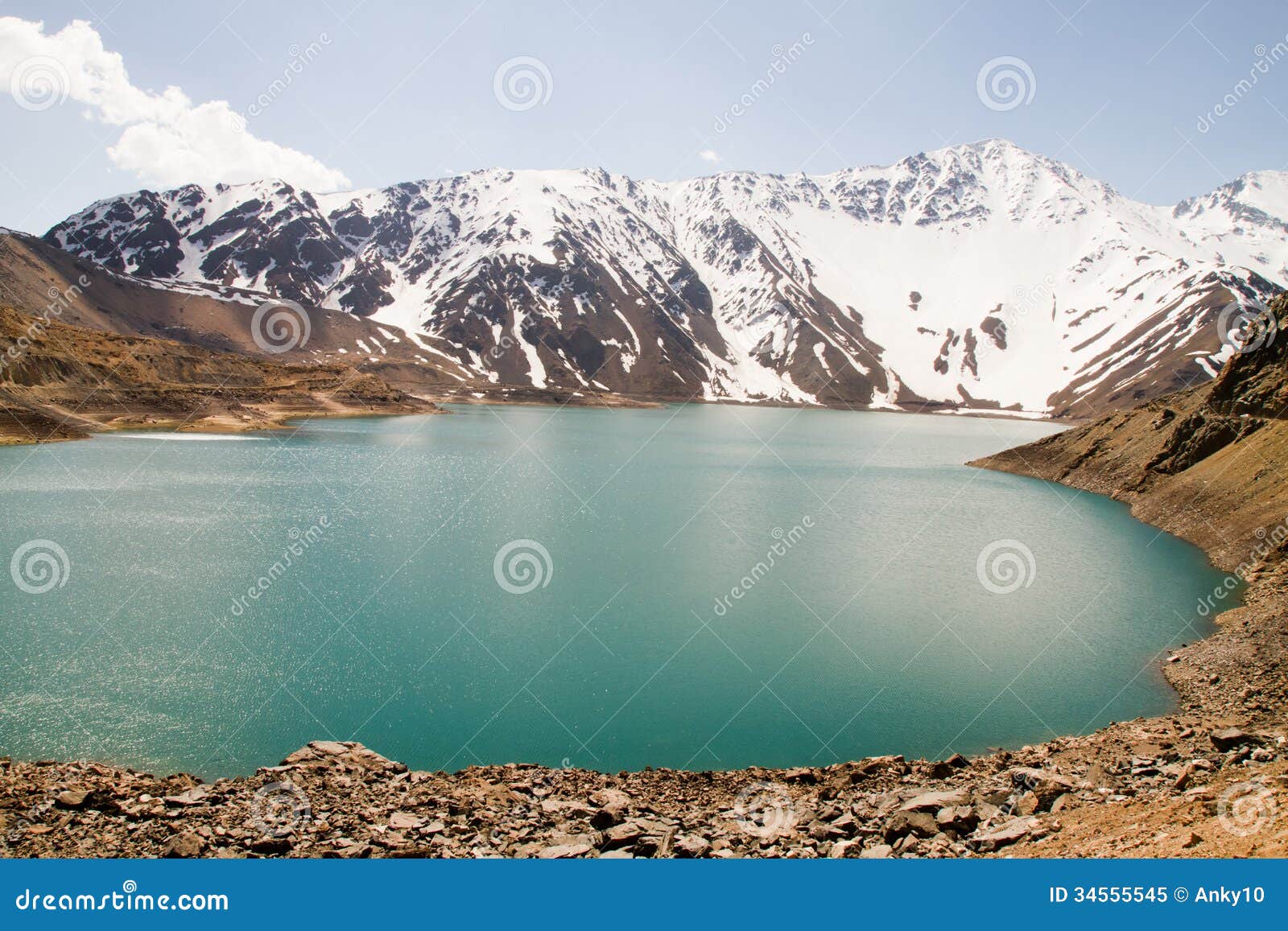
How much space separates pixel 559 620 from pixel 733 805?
44.3 ft

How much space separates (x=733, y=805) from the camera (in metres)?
15.2

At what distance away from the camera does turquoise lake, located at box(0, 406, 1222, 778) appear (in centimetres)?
1916

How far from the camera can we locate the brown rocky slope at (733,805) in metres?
11.9

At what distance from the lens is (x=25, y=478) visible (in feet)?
173

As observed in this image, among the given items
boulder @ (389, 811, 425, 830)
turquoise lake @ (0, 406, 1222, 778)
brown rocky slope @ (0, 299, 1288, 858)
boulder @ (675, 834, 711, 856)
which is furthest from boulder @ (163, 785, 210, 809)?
boulder @ (675, 834, 711, 856)

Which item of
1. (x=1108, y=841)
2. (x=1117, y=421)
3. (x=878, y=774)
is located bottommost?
(x=878, y=774)

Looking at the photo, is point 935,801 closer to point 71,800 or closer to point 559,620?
point 559,620

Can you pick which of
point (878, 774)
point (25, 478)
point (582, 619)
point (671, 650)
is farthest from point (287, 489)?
point (878, 774)

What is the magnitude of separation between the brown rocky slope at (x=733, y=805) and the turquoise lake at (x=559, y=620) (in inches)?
71.2

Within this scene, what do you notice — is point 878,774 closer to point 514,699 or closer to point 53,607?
point 514,699

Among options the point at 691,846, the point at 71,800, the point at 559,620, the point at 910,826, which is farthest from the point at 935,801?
the point at 71,800

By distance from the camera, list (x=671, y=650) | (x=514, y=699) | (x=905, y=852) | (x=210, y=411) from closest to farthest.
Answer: (x=905, y=852) < (x=514, y=699) < (x=671, y=650) < (x=210, y=411)

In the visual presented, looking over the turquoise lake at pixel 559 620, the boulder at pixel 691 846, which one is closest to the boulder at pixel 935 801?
the turquoise lake at pixel 559 620

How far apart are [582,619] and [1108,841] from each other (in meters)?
19.2
